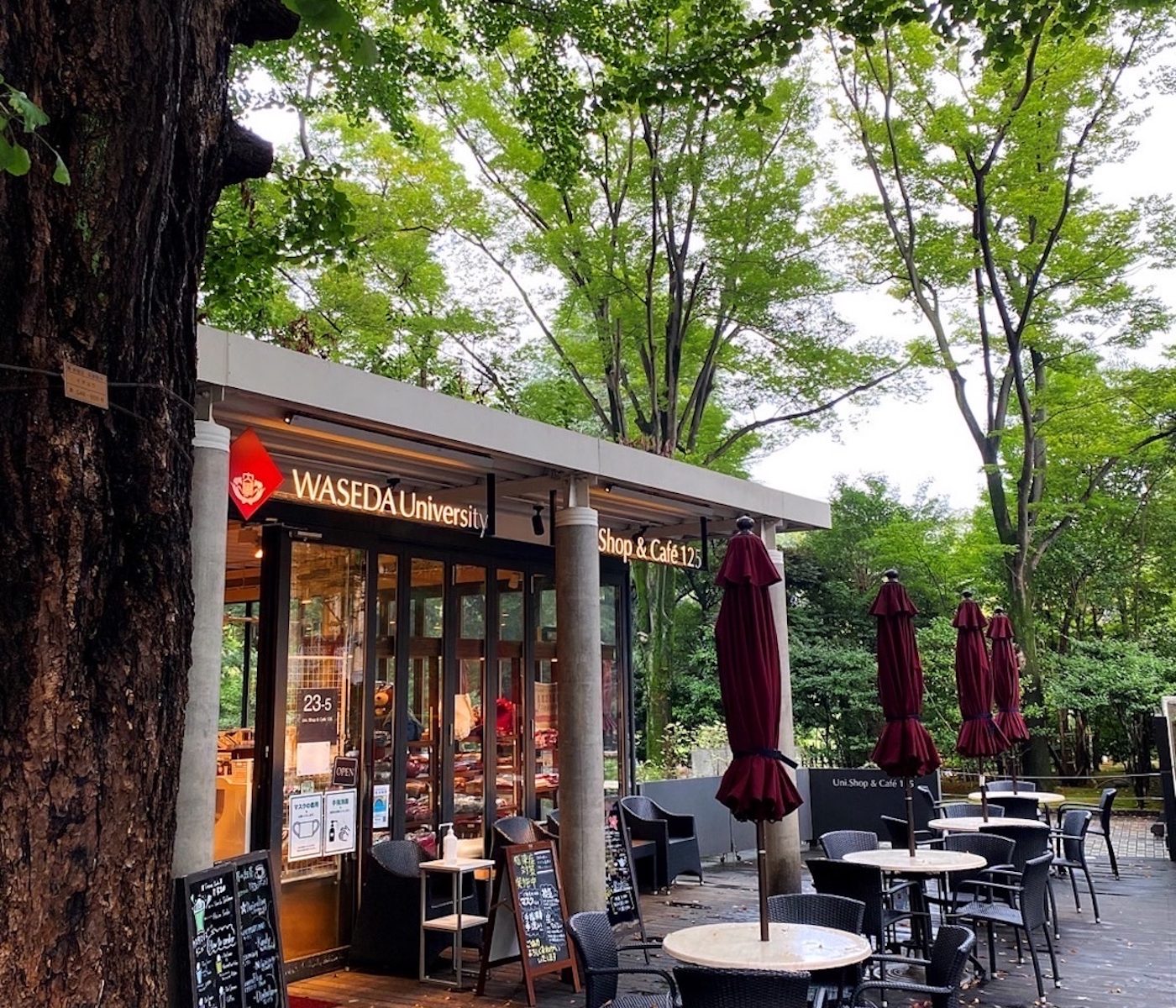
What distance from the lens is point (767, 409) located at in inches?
773

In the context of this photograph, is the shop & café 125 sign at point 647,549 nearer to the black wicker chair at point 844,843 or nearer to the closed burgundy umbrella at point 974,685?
the closed burgundy umbrella at point 974,685

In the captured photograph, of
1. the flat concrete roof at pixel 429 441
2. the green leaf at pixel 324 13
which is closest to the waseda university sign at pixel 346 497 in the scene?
the flat concrete roof at pixel 429 441

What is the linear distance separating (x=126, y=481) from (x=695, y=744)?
18233 mm

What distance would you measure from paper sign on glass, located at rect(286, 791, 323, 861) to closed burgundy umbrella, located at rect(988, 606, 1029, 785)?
7137mm

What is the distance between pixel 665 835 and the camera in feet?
34.5

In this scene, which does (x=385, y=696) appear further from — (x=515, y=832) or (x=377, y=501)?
(x=377, y=501)

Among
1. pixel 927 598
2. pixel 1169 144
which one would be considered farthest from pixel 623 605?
pixel 1169 144

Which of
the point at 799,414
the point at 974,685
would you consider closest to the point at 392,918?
the point at 974,685

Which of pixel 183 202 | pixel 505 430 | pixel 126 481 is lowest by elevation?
pixel 126 481

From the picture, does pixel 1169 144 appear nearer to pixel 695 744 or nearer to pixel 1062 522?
pixel 1062 522

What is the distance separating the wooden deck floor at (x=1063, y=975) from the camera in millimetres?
6410

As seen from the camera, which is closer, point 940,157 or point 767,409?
point 940,157

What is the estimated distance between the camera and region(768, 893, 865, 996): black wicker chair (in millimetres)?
5281

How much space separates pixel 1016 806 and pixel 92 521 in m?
10.8
